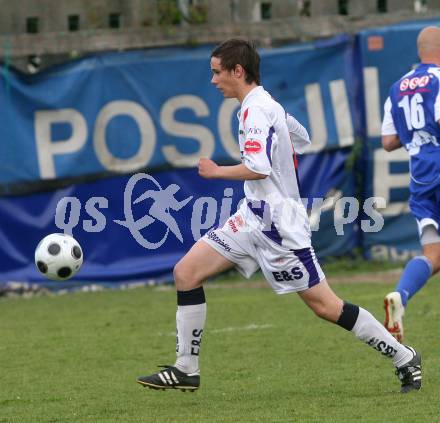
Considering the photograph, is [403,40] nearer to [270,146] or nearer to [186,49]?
[186,49]

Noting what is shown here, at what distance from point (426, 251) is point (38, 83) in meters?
5.80

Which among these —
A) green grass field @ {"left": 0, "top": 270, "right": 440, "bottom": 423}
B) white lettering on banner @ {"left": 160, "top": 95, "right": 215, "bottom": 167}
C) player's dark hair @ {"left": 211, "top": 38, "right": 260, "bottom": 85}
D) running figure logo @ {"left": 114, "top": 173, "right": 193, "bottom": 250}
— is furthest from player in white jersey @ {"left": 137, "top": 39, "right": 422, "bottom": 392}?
white lettering on banner @ {"left": 160, "top": 95, "right": 215, "bottom": 167}

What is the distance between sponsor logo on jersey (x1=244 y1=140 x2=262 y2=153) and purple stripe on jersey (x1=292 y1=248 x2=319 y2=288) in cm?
61

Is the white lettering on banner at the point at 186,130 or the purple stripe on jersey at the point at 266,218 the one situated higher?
the purple stripe on jersey at the point at 266,218

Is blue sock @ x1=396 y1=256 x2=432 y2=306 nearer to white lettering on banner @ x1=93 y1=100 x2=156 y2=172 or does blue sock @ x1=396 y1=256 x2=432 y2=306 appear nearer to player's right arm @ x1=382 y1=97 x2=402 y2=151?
player's right arm @ x1=382 y1=97 x2=402 y2=151

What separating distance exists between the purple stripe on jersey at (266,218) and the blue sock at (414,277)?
1488 millimetres

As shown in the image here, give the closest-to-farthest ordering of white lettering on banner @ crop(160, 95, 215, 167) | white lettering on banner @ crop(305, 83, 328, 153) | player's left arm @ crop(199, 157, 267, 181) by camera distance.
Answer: player's left arm @ crop(199, 157, 267, 181) → white lettering on banner @ crop(160, 95, 215, 167) → white lettering on banner @ crop(305, 83, 328, 153)

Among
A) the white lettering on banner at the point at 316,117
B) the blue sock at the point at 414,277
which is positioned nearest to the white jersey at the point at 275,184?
the blue sock at the point at 414,277

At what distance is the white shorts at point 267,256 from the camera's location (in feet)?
21.7

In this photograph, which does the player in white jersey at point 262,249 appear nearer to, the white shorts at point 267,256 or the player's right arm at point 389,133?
the white shorts at point 267,256

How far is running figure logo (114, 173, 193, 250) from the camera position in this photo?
42.3 feet

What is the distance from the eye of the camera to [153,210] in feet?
42.5

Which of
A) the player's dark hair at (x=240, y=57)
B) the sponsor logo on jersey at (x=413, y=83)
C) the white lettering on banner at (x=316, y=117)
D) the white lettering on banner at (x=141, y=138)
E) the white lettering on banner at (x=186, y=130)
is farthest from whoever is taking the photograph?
the white lettering on banner at (x=316, y=117)

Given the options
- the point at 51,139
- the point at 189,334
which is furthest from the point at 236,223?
the point at 51,139
